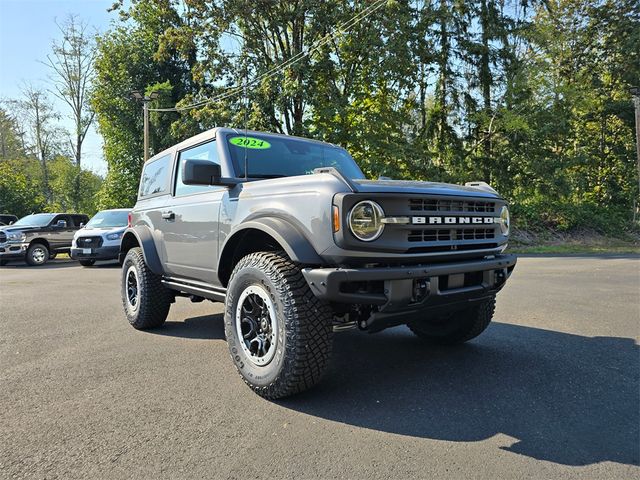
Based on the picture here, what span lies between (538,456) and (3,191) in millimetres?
30563

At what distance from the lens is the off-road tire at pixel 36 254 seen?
566 inches

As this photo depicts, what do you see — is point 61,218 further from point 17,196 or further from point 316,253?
point 316,253

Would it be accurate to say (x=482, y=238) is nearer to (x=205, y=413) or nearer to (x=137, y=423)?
(x=205, y=413)

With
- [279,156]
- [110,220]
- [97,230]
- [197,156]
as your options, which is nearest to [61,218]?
[110,220]

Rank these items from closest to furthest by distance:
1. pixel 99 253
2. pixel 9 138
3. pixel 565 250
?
pixel 99 253 → pixel 565 250 → pixel 9 138

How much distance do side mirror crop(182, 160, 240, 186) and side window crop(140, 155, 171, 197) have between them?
163 centimetres

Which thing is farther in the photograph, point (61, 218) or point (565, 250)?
point (565, 250)

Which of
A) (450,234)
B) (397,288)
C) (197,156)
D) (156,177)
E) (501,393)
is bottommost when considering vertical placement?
(501,393)

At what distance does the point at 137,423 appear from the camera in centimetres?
276

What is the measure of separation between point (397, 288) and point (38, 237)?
15253mm

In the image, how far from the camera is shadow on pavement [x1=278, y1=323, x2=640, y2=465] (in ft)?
8.39

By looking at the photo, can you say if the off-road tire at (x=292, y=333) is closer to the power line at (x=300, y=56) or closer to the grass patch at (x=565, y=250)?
the grass patch at (x=565, y=250)

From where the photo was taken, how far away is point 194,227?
166 inches

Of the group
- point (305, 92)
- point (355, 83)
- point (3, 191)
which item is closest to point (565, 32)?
point (355, 83)
